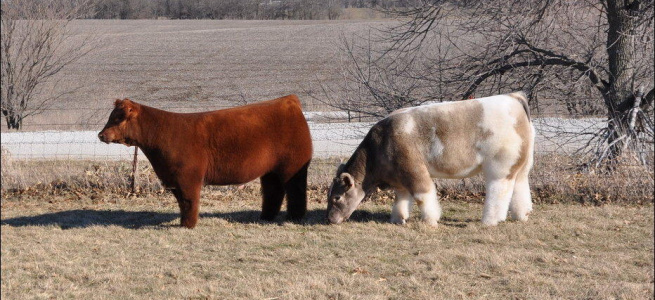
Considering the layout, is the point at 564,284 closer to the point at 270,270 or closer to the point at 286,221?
the point at 270,270

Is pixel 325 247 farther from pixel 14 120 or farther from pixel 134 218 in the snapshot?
pixel 14 120

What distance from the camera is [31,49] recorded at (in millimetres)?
20891

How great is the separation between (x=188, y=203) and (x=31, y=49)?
13572mm

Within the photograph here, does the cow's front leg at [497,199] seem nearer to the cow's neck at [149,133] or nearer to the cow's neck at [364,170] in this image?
the cow's neck at [364,170]

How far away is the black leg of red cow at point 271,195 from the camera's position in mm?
10422

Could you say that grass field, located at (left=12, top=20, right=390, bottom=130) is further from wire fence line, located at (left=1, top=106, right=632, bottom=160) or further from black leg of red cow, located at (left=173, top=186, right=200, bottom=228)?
black leg of red cow, located at (left=173, top=186, right=200, bottom=228)

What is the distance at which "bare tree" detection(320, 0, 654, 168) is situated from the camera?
40.1 ft

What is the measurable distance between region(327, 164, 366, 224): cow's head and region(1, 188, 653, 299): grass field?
20 centimetres

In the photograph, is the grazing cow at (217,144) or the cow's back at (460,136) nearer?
the cow's back at (460,136)

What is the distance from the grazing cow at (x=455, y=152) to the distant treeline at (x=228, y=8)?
533 cm

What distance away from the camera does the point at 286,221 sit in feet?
34.2

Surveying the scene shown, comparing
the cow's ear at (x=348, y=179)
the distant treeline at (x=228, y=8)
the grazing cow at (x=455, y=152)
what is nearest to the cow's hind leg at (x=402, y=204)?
the grazing cow at (x=455, y=152)

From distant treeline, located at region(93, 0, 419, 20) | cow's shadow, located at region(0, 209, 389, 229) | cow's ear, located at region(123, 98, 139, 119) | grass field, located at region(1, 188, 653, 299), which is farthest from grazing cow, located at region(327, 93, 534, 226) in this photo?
distant treeline, located at region(93, 0, 419, 20)

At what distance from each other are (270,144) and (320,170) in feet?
14.5
